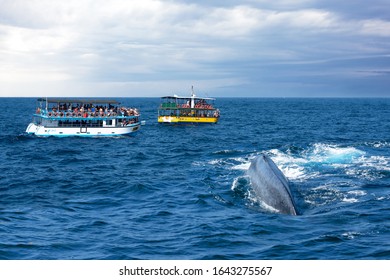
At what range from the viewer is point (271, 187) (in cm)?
2834

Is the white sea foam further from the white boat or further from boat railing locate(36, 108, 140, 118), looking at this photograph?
boat railing locate(36, 108, 140, 118)

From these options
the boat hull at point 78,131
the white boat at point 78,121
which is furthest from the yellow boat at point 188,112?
the boat hull at point 78,131

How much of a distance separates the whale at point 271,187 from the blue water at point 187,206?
0.63m

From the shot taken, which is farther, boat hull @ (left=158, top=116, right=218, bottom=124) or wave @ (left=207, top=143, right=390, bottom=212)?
boat hull @ (left=158, top=116, right=218, bottom=124)

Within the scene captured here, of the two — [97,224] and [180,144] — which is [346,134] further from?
[97,224]

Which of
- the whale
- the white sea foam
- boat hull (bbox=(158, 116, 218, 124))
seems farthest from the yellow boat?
the white sea foam

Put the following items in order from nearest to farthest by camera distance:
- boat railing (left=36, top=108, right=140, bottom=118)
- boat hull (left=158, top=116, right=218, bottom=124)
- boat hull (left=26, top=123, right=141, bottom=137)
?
boat railing (left=36, top=108, right=140, bottom=118), boat hull (left=26, top=123, right=141, bottom=137), boat hull (left=158, top=116, right=218, bottom=124)

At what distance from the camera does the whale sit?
2538 cm

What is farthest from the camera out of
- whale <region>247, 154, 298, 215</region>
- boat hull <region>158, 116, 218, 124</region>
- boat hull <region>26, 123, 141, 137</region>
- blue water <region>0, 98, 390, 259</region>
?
boat hull <region>158, 116, 218, 124</region>

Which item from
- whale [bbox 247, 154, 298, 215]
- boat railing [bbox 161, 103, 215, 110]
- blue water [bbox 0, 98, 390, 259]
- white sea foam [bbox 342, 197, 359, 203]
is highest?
boat railing [bbox 161, 103, 215, 110]

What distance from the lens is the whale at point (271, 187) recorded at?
25.4 metres

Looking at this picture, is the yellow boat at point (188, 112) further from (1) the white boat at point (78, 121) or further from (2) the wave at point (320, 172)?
(2) the wave at point (320, 172)

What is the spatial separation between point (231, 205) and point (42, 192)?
13609 millimetres

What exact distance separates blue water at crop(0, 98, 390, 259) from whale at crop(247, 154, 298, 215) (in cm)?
63
